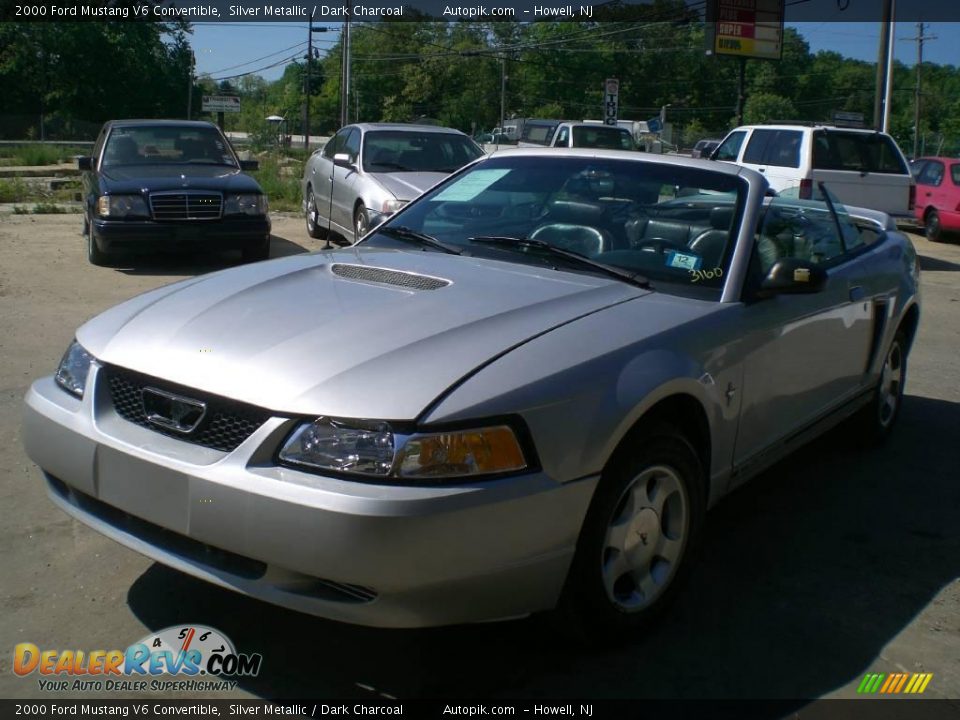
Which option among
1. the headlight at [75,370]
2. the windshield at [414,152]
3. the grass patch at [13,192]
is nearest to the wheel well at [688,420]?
the headlight at [75,370]

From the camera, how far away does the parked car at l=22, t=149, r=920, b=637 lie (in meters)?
→ 2.59

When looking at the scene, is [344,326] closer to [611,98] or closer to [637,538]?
[637,538]

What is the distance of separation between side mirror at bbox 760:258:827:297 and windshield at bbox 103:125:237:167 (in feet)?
29.7

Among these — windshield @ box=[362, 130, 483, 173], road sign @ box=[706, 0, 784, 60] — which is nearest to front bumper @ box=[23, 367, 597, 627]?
windshield @ box=[362, 130, 483, 173]

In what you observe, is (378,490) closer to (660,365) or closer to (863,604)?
(660,365)

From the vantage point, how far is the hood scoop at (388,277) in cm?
350

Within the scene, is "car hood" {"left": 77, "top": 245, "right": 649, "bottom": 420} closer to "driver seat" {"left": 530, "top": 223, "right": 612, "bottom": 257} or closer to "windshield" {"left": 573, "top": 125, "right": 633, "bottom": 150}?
"driver seat" {"left": 530, "top": 223, "right": 612, "bottom": 257}

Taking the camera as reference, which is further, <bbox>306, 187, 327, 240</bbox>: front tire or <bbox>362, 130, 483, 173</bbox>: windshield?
<bbox>306, 187, 327, 240</bbox>: front tire

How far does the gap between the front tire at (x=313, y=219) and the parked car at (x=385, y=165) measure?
22.1 inches

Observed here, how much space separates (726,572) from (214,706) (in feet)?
6.46

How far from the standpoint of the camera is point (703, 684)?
301 cm

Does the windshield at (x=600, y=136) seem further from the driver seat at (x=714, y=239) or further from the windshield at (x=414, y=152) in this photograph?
the driver seat at (x=714, y=239)

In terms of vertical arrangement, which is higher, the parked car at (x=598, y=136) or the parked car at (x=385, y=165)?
the parked car at (x=598, y=136)

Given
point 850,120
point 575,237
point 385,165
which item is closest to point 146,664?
point 575,237
